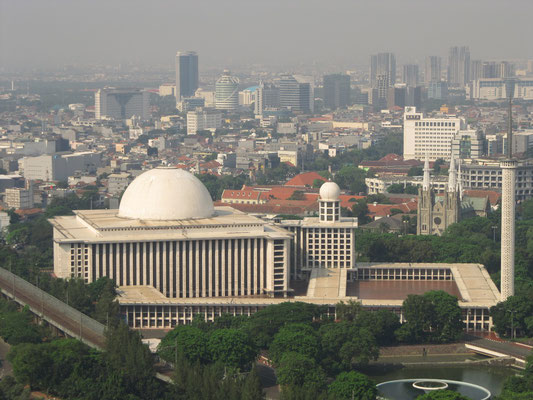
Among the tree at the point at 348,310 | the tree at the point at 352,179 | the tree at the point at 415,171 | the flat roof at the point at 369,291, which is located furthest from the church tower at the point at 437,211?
the tree at the point at 415,171

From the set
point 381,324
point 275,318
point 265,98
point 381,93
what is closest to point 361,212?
point 381,324

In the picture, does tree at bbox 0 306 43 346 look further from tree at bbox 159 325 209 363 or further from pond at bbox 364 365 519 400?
pond at bbox 364 365 519 400

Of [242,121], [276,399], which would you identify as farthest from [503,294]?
[242,121]

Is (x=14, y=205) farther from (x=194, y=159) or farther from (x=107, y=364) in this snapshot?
(x=107, y=364)

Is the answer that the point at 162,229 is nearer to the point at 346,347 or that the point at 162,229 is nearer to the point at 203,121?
the point at 346,347

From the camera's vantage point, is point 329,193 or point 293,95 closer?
point 329,193
